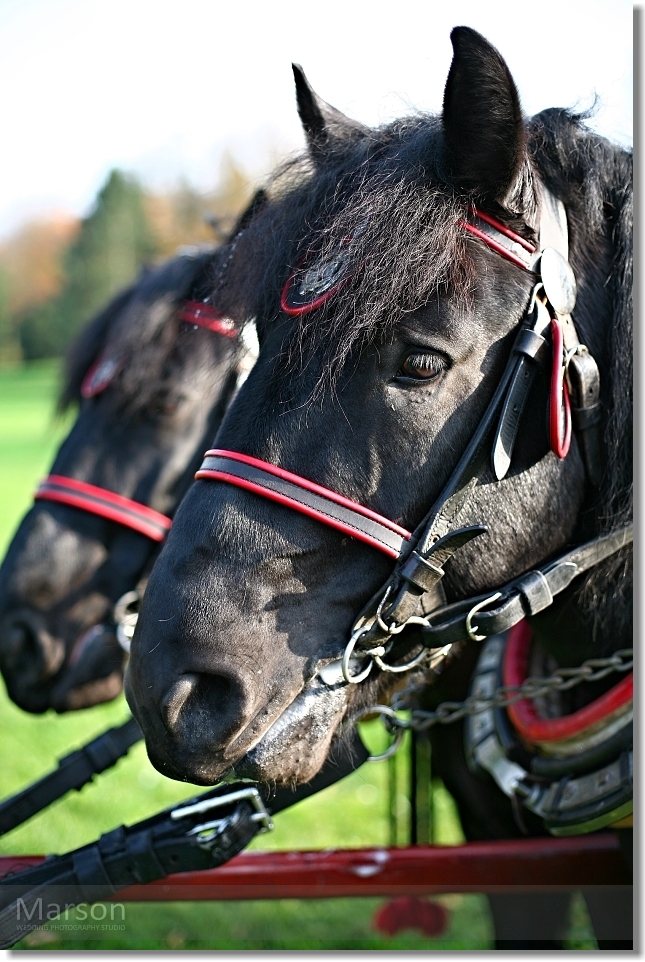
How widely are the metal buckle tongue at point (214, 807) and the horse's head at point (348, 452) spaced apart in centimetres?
27

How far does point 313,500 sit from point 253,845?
3.10 m

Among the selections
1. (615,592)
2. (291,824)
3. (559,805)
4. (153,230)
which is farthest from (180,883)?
(153,230)

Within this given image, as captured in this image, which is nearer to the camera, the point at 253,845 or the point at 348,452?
the point at 348,452

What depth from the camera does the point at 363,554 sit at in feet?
4.75

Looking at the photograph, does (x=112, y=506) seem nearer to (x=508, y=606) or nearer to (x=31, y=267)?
(x=508, y=606)

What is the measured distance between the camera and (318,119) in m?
1.92

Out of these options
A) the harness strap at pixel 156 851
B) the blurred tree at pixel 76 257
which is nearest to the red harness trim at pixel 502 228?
the harness strap at pixel 156 851

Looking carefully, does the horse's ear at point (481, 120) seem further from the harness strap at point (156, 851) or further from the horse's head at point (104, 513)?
the horse's head at point (104, 513)

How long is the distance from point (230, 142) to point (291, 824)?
1439cm

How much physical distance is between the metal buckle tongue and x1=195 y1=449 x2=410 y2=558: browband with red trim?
63cm

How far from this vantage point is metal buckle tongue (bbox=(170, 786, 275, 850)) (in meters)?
1.66

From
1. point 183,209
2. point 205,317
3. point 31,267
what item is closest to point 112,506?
point 205,317

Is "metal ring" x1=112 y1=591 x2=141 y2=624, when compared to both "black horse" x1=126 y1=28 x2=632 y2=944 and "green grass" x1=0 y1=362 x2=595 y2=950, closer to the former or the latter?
"green grass" x1=0 y1=362 x2=595 y2=950

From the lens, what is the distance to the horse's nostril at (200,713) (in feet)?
4.37
